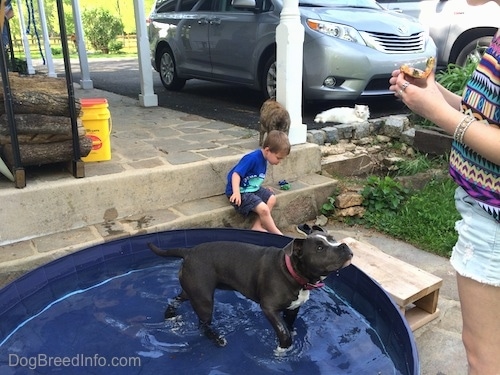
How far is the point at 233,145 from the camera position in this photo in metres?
4.60

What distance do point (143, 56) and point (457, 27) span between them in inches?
177

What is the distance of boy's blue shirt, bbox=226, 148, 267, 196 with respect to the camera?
3711 mm

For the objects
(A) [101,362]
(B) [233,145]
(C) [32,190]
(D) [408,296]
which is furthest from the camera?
(B) [233,145]

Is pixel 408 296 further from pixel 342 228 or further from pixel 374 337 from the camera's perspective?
pixel 342 228

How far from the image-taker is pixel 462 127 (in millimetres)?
1410

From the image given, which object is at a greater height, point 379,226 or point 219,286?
point 219,286

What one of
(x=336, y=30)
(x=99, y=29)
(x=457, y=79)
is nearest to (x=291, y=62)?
(x=336, y=30)

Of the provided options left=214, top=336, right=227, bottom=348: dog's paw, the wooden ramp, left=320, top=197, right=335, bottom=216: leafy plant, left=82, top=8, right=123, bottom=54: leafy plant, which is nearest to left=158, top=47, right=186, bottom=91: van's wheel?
left=320, top=197, right=335, bottom=216: leafy plant

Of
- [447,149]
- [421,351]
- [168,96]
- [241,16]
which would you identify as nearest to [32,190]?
[421,351]

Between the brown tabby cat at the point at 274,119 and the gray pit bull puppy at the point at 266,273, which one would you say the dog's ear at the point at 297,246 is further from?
the brown tabby cat at the point at 274,119

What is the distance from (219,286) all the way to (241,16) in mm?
4814

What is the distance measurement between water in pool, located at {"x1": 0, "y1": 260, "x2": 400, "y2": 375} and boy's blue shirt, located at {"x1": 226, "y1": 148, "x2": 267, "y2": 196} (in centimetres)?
96

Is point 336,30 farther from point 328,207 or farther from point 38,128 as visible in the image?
point 38,128
